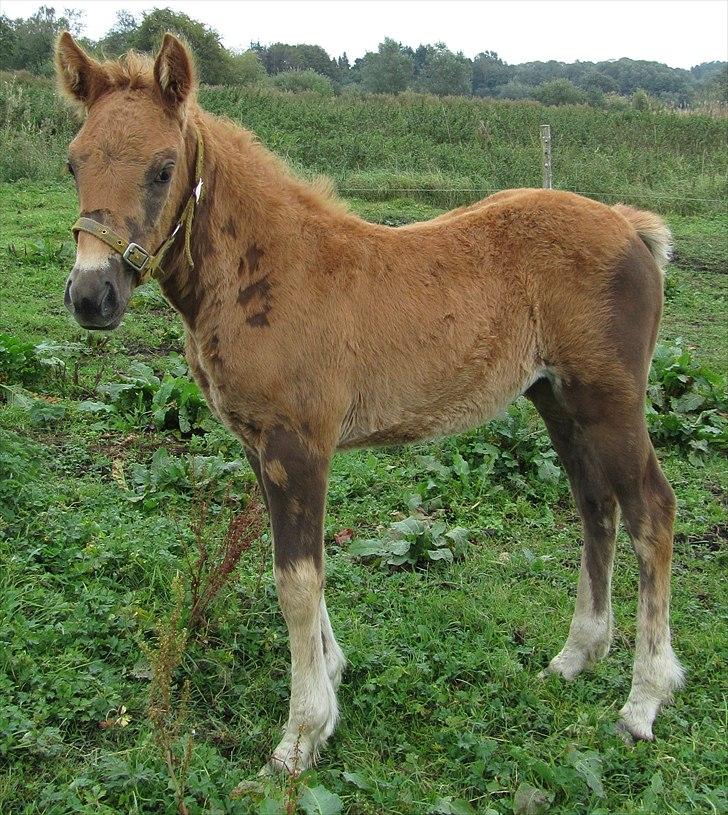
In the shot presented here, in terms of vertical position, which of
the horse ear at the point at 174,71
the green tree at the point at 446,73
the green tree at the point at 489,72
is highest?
the green tree at the point at 489,72

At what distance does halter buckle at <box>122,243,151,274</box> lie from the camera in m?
2.66

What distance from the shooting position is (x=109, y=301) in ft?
8.61

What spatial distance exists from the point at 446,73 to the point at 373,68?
19.5ft

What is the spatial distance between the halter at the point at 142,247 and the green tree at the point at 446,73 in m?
60.1

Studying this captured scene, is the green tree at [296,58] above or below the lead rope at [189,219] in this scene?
above

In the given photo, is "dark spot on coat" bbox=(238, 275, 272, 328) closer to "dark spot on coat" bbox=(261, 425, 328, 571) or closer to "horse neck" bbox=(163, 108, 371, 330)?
"horse neck" bbox=(163, 108, 371, 330)

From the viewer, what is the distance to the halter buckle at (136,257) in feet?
Answer: 8.71

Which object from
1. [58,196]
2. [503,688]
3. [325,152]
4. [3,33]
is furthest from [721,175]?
[3,33]

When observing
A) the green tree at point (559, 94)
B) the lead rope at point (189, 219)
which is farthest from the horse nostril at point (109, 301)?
the green tree at point (559, 94)

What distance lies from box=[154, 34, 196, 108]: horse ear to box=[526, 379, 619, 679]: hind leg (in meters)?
2.04

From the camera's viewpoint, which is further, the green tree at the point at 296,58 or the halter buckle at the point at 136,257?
the green tree at the point at 296,58

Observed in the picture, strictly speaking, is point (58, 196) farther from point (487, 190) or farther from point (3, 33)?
point (3, 33)

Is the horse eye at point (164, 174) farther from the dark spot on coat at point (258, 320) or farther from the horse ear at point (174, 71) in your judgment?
the dark spot on coat at point (258, 320)

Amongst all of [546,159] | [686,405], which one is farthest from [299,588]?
[546,159]
